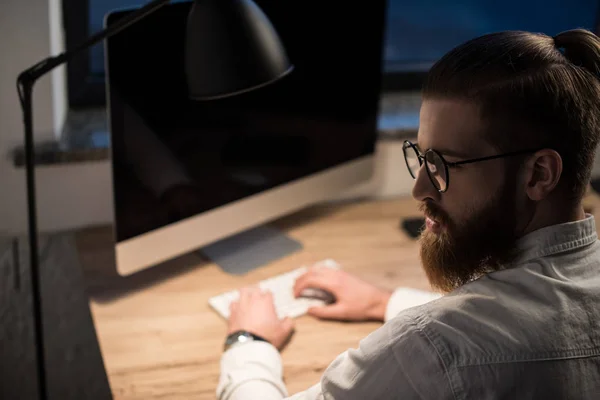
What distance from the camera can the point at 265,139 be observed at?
1610 mm

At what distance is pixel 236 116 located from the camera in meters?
1.55

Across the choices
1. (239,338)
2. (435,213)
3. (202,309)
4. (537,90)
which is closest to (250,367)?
(239,338)

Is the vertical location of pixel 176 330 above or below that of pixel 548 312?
below

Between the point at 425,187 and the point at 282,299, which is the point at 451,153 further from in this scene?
the point at 282,299

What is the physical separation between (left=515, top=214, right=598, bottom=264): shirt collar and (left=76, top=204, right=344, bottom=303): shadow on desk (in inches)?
31.1

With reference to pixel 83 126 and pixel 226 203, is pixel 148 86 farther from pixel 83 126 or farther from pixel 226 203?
pixel 83 126

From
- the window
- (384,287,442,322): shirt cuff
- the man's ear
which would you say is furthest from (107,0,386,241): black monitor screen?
the man's ear

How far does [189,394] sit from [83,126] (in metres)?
0.78

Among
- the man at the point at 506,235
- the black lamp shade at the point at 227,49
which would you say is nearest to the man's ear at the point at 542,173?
the man at the point at 506,235

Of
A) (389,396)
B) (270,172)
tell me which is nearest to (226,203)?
(270,172)

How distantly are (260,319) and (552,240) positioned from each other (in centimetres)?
55

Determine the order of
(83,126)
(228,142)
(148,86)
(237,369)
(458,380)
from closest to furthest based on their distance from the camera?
(458,380)
(237,369)
(148,86)
(228,142)
(83,126)

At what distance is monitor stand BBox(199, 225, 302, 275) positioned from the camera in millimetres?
1632

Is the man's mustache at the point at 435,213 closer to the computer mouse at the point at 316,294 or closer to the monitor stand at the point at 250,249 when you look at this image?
the computer mouse at the point at 316,294
